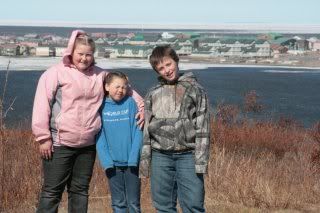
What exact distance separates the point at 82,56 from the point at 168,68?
50 centimetres

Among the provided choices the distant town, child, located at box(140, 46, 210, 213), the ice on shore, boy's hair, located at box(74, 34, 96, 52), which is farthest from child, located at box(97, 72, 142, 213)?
the distant town

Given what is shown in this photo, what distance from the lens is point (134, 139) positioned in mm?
3566

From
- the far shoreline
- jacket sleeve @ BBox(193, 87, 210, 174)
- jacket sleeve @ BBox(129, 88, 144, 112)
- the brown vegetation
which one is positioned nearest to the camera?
jacket sleeve @ BBox(193, 87, 210, 174)

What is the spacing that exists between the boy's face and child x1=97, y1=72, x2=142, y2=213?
0.25m

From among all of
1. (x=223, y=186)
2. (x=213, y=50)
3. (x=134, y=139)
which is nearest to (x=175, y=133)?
(x=134, y=139)

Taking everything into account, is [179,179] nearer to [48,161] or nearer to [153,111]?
[153,111]

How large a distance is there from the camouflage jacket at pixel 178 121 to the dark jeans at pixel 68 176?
1.23 feet

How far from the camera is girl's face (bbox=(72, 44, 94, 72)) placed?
135 inches

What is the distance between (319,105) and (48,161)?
30796 mm

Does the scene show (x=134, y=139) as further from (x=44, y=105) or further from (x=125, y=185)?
(x=44, y=105)

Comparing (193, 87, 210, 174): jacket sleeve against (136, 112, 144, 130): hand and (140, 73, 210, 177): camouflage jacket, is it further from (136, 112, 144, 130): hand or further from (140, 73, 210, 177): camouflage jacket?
(136, 112, 144, 130): hand

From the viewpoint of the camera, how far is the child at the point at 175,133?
3.38 metres

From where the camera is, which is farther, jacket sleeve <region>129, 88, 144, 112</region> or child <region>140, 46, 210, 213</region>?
jacket sleeve <region>129, 88, 144, 112</region>

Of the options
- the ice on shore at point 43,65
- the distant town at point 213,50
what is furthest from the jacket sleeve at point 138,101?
the distant town at point 213,50
